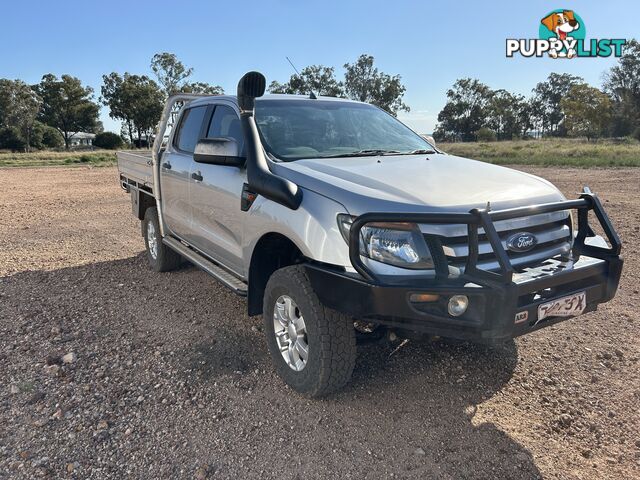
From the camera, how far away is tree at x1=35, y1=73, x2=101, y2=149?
60781 millimetres

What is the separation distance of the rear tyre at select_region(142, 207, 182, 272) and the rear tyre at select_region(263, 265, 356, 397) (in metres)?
2.70

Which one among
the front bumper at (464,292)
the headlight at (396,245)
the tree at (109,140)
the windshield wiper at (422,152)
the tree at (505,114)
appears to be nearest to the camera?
the front bumper at (464,292)

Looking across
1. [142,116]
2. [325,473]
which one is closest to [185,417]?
[325,473]

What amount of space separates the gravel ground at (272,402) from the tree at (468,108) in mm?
74223

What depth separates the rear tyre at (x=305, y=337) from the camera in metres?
2.83

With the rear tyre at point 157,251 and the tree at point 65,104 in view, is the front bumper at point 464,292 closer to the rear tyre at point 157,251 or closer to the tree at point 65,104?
the rear tyre at point 157,251

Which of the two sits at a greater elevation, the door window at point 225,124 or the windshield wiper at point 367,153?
the door window at point 225,124

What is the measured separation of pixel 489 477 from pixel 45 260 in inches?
241

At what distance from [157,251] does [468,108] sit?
248ft

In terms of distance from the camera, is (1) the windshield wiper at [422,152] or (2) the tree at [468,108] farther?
(2) the tree at [468,108]

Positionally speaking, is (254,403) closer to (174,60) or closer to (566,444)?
(566,444)

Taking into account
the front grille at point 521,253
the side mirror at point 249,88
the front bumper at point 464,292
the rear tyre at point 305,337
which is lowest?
the rear tyre at point 305,337

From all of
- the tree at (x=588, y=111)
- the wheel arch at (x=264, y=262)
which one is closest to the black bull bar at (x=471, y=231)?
the wheel arch at (x=264, y=262)

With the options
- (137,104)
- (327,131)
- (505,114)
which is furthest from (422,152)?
(505,114)
